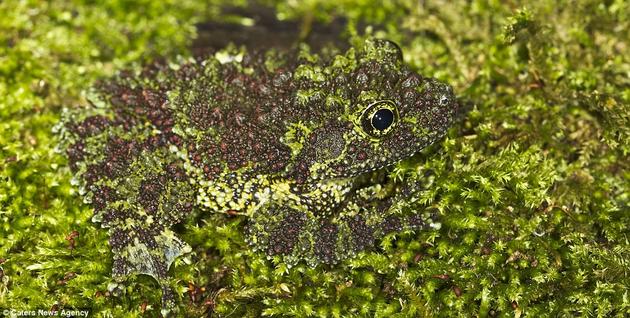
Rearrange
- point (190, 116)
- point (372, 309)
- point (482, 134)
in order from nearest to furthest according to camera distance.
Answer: point (372, 309) → point (190, 116) → point (482, 134)

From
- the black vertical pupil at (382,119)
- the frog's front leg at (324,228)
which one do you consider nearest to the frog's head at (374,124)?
the black vertical pupil at (382,119)

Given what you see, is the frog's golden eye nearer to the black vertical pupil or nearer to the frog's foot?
the black vertical pupil

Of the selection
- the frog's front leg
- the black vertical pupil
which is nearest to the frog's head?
the black vertical pupil

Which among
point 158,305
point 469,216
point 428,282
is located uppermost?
point 469,216

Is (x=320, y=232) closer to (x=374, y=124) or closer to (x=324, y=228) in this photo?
(x=324, y=228)

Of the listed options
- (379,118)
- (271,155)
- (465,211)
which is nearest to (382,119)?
(379,118)

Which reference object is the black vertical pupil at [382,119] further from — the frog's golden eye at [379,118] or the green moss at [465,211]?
the green moss at [465,211]

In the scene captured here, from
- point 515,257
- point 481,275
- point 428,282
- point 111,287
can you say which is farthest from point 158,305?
point 515,257

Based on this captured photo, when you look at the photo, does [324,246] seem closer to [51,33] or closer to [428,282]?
[428,282]
